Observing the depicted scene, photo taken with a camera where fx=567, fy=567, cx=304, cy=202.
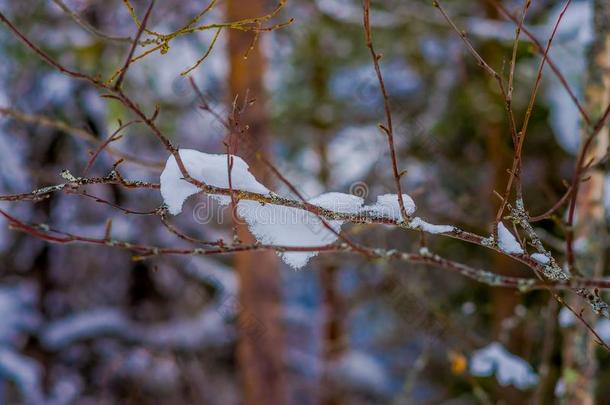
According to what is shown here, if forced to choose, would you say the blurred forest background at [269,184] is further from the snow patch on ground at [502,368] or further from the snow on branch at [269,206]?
the snow on branch at [269,206]

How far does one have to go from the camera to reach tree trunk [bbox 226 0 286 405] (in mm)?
4578

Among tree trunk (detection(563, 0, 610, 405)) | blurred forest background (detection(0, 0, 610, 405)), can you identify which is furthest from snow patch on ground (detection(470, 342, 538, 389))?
blurred forest background (detection(0, 0, 610, 405))

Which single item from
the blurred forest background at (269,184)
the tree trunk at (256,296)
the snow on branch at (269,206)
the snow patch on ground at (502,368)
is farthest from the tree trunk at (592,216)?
the tree trunk at (256,296)

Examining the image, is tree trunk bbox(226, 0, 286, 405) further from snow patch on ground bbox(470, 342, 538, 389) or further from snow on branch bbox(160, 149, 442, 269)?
snow on branch bbox(160, 149, 442, 269)

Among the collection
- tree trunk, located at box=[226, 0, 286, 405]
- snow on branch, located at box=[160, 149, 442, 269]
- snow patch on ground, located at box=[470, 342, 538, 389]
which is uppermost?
tree trunk, located at box=[226, 0, 286, 405]

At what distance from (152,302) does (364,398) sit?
3.21m

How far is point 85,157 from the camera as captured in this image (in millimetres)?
6262

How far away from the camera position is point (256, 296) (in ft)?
15.4

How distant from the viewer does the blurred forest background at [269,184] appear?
470 centimetres

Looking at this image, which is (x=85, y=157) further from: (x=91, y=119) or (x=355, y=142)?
(x=355, y=142)

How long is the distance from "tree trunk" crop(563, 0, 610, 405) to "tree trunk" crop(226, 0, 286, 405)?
2522 millimetres

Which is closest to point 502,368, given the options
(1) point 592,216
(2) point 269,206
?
(1) point 592,216

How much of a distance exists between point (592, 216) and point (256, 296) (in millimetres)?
2773

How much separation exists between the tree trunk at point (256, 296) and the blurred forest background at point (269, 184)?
0.02 meters
